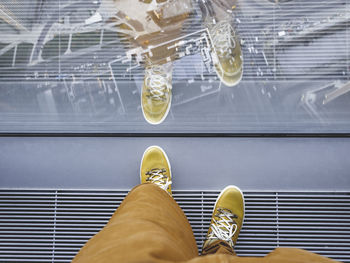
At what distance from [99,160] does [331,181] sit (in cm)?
83

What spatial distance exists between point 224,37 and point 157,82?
29 cm

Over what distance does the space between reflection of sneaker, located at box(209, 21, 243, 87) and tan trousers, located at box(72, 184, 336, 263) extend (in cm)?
47

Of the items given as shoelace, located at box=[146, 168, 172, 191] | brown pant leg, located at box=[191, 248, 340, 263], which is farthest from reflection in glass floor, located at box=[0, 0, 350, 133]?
brown pant leg, located at box=[191, 248, 340, 263]

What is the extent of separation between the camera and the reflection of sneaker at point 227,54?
1.02m

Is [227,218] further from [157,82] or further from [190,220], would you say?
[157,82]

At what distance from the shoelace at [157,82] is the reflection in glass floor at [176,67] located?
0.04 m

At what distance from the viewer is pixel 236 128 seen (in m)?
1.01

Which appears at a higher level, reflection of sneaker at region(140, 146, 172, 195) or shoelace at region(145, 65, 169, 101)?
shoelace at region(145, 65, 169, 101)

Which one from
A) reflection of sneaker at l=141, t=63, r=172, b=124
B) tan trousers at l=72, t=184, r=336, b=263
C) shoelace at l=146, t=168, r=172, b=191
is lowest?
tan trousers at l=72, t=184, r=336, b=263

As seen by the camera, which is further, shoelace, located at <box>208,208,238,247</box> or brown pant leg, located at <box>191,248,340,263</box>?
shoelace, located at <box>208,208,238,247</box>

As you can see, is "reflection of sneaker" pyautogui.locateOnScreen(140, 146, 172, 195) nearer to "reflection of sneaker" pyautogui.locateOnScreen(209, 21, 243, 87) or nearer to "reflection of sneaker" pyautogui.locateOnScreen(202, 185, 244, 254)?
"reflection of sneaker" pyautogui.locateOnScreen(202, 185, 244, 254)

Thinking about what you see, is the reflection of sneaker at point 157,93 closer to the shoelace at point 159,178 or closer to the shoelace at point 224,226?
the shoelace at point 159,178

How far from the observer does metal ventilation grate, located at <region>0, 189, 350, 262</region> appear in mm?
978

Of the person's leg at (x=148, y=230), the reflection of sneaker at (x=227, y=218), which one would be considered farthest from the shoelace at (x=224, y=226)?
the person's leg at (x=148, y=230)
